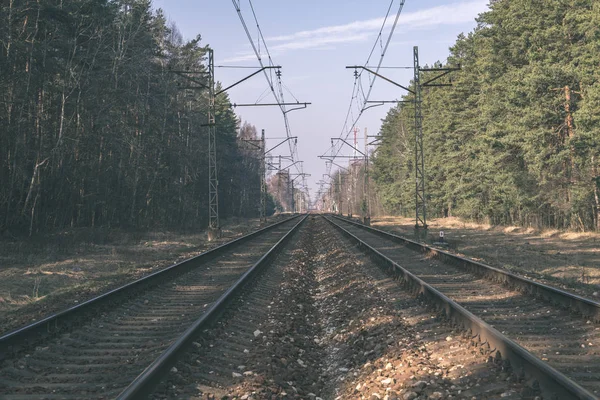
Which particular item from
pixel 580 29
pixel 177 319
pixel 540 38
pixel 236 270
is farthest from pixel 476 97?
pixel 177 319

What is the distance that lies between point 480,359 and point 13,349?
5672 mm

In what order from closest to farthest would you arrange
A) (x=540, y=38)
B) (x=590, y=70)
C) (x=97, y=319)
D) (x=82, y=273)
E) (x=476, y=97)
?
(x=97, y=319) → (x=82, y=273) → (x=590, y=70) → (x=540, y=38) → (x=476, y=97)

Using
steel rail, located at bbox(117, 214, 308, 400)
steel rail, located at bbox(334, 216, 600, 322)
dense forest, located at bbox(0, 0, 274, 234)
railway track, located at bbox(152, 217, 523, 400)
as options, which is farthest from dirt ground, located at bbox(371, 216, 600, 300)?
dense forest, located at bbox(0, 0, 274, 234)

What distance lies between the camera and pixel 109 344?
23.9 feet

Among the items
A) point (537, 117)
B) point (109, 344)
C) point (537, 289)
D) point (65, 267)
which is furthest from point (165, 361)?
point (537, 117)

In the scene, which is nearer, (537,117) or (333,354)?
(333,354)

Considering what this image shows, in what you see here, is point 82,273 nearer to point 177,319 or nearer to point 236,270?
point 236,270

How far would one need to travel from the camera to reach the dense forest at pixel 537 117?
2802 centimetres

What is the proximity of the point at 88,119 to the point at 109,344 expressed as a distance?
2522 centimetres

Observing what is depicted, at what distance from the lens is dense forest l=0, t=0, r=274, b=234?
2255 centimetres

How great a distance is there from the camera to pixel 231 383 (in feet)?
19.2

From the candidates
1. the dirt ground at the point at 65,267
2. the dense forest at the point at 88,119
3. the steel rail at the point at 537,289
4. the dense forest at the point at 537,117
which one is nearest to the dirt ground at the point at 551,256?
the steel rail at the point at 537,289

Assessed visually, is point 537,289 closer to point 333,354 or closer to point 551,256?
point 333,354

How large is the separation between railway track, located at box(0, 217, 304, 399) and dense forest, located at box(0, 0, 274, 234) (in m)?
13.4
